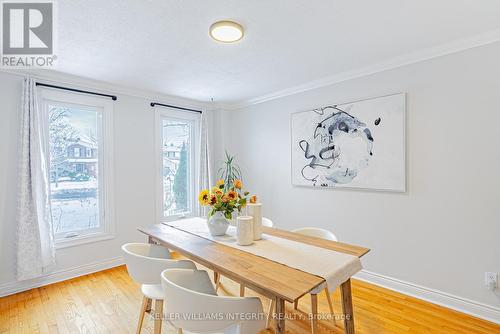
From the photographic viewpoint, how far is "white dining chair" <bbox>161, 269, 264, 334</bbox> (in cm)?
118

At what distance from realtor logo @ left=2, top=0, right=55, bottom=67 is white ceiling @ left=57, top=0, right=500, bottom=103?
0.28 ft

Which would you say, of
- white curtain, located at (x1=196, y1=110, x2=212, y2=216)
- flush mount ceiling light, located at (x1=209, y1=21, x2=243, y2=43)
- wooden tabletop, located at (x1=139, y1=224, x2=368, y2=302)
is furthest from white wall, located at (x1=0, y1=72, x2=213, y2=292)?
flush mount ceiling light, located at (x1=209, y1=21, x2=243, y2=43)

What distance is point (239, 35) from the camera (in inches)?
77.6

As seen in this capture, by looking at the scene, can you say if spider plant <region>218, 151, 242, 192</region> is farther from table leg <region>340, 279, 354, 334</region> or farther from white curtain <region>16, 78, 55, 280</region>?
table leg <region>340, 279, 354, 334</region>

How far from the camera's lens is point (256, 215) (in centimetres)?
191

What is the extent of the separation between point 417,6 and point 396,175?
58.6 inches

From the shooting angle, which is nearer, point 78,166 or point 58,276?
point 58,276

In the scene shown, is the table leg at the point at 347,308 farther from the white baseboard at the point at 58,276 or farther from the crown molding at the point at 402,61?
the white baseboard at the point at 58,276

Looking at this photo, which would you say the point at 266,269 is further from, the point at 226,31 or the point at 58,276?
the point at 58,276

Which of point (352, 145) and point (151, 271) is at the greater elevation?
point (352, 145)

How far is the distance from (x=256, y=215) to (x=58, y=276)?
262 centimetres

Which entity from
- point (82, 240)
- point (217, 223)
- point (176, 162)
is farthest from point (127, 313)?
point (176, 162)

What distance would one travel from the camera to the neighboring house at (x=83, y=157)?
3.08 meters

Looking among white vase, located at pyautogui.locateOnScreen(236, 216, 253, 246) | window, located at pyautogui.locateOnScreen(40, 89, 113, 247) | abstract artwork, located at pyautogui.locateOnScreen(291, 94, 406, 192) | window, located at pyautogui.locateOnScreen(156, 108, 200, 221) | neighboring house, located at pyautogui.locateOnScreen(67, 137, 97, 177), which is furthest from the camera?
window, located at pyautogui.locateOnScreen(156, 108, 200, 221)
